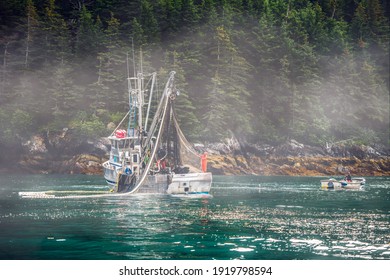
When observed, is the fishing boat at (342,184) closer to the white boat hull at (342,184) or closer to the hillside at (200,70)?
the white boat hull at (342,184)

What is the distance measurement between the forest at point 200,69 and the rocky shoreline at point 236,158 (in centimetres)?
230

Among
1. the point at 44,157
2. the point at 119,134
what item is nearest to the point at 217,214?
the point at 119,134

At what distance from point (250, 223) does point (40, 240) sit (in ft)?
45.9

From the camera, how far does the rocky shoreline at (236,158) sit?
10412 centimetres

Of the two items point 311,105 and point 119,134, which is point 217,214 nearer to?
point 119,134

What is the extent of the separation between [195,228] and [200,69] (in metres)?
84.7

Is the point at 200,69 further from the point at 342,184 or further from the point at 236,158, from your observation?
the point at 342,184

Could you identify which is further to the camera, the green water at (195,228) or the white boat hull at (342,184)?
the white boat hull at (342,184)

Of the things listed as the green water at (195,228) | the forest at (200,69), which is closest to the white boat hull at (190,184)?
the green water at (195,228)

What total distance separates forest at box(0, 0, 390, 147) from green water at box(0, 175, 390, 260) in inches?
2130

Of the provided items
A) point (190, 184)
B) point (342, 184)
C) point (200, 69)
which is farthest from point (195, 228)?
point (200, 69)

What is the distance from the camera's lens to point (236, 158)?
362 feet

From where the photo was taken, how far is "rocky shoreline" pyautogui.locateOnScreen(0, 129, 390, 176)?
104 meters

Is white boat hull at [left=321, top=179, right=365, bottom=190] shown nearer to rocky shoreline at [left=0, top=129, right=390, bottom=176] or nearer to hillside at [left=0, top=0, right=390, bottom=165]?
rocky shoreline at [left=0, top=129, right=390, bottom=176]
